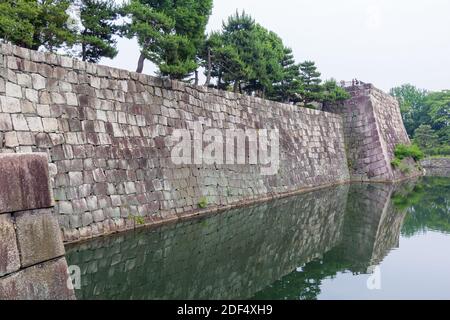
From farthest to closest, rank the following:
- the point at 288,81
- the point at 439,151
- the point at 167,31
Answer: the point at 439,151
the point at 288,81
the point at 167,31

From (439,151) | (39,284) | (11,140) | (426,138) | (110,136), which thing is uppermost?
(426,138)

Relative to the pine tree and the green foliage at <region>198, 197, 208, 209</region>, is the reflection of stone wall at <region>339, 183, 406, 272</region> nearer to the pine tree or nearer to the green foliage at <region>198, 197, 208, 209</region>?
the green foliage at <region>198, 197, 208, 209</region>

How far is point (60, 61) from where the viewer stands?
22.6 feet

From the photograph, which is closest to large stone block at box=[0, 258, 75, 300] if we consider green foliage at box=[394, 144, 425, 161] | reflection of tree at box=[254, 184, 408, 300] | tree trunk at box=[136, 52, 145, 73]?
reflection of tree at box=[254, 184, 408, 300]

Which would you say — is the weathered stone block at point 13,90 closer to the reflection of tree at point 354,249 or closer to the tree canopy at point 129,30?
the tree canopy at point 129,30

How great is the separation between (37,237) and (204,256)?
13.6ft

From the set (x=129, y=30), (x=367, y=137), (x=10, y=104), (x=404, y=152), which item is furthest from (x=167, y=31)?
(x=404, y=152)

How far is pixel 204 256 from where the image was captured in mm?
6160

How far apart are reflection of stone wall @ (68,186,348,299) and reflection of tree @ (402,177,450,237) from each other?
186 centimetres

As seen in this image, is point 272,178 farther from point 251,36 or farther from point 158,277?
point 158,277

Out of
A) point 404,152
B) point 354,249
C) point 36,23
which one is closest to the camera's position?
point 354,249

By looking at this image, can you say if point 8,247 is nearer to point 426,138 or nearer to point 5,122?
point 5,122

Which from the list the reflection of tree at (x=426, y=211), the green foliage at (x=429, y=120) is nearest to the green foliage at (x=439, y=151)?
the green foliage at (x=429, y=120)
